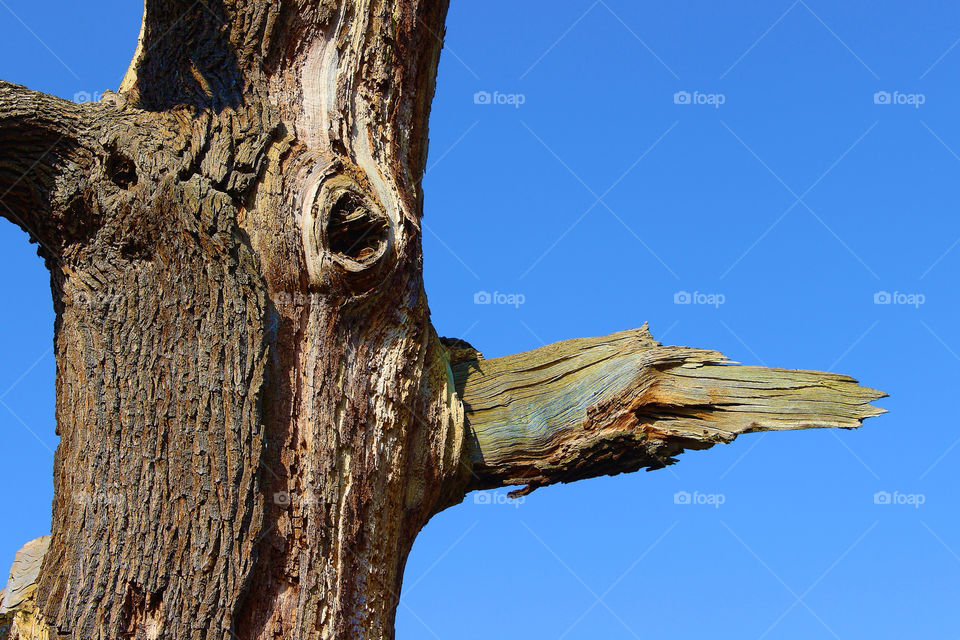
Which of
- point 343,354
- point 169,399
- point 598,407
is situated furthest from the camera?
point 598,407

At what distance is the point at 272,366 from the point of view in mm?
2949

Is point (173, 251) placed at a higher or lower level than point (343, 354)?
higher

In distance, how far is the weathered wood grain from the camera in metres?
3.48

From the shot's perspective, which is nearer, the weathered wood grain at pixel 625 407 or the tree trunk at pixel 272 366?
the tree trunk at pixel 272 366

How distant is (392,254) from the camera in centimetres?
317

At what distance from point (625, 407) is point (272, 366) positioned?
1.35 meters

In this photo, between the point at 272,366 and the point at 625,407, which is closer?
the point at 272,366

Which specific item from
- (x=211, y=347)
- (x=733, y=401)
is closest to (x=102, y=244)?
(x=211, y=347)

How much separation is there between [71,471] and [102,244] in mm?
711

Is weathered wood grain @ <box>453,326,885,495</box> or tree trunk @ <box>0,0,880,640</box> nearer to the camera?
tree trunk @ <box>0,0,880,640</box>

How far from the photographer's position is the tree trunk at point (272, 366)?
274 cm

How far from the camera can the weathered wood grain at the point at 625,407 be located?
348cm

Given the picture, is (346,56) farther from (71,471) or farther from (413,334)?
(71,471)

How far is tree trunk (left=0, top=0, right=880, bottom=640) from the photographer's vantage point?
9.00 feet
